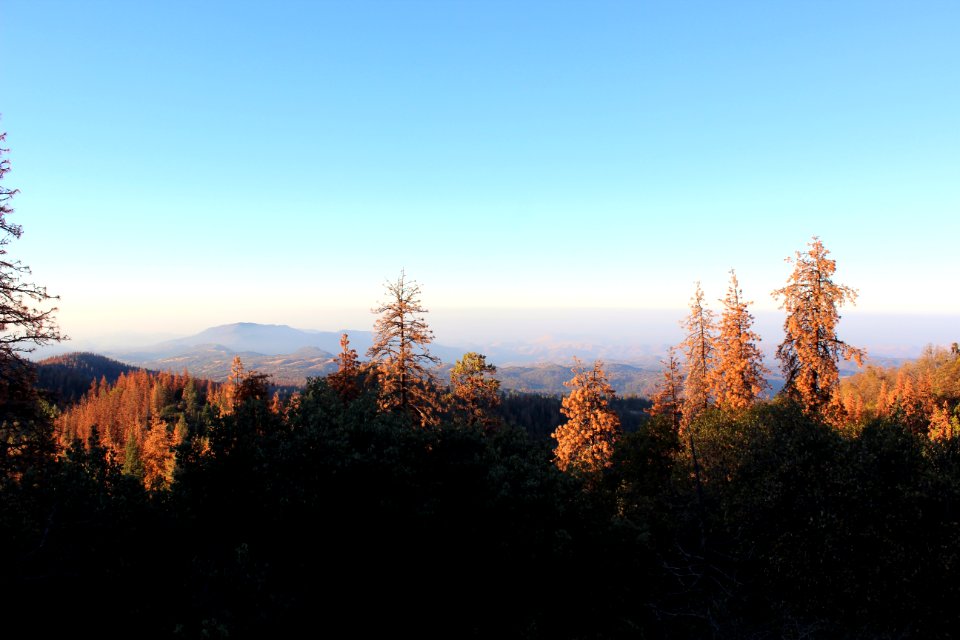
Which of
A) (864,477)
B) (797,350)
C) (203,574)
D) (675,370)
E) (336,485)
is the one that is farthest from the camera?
(675,370)

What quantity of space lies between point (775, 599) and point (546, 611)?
930cm

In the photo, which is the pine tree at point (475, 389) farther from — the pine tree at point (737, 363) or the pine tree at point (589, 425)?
the pine tree at point (737, 363)

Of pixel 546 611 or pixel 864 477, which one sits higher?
pixel 864 477

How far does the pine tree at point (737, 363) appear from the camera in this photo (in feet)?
89.1

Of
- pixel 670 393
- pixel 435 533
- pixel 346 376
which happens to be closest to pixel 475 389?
pixel 346 376

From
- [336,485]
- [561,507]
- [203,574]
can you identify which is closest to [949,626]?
[561,507]

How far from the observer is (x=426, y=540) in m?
12.8

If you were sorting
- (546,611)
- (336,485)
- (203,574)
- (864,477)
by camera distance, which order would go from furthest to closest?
(864,477), (336,485), (546,611), (203,574)

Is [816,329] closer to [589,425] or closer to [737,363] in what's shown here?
[737,363]

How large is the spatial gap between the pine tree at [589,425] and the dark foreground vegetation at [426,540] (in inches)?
425

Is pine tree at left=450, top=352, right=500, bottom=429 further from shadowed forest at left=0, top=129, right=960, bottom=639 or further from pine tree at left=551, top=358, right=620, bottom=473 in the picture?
shadowed forest at left=0, top=129, right=960, bottom=639

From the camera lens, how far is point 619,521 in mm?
14453

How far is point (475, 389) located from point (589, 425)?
32.1ft

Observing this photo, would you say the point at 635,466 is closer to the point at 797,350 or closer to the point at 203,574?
the point at 797,350
